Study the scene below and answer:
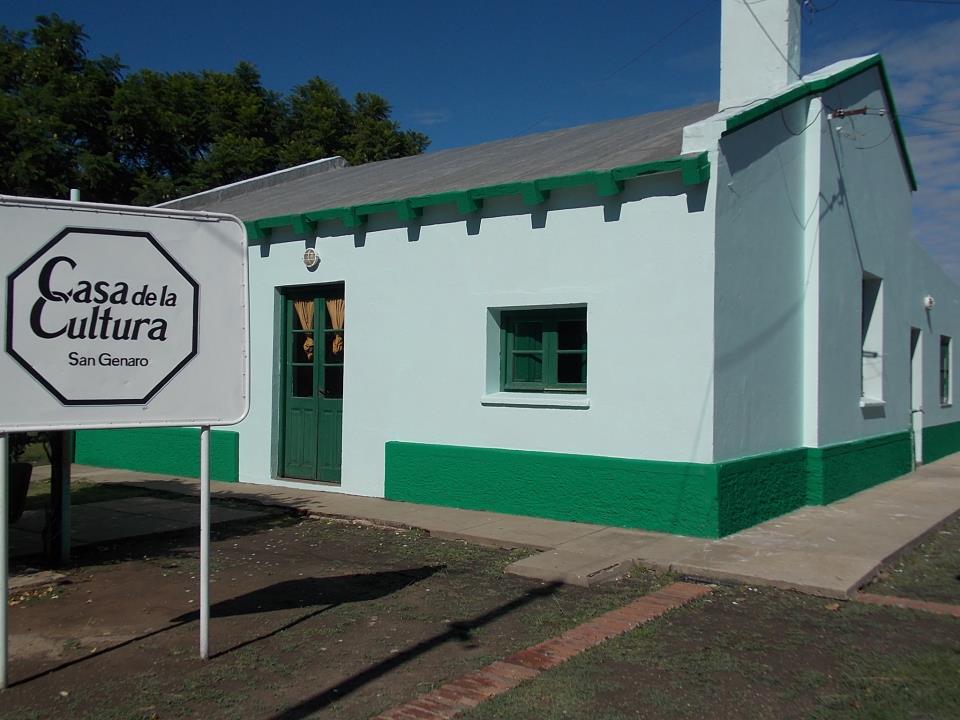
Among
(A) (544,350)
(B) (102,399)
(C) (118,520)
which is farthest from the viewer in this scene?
(A) (544,350)

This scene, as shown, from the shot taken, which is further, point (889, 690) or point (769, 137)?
point (769, 137)

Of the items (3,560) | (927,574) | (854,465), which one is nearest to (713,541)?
(927,574)

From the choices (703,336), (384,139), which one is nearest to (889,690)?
(703,336)

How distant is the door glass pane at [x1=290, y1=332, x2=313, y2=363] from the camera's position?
38.9ft

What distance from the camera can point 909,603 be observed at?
20.1ft

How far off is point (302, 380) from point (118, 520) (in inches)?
131

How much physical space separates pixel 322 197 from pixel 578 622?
9283mm

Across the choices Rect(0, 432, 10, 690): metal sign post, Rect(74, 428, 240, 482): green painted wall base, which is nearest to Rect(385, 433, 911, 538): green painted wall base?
Rect(74, 428, 240, 482): green painted wall base

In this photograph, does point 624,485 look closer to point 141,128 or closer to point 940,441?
point 940,441

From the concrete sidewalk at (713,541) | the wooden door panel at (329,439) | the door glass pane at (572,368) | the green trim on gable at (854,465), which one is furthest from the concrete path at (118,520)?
the green trim on gable at (854,465)

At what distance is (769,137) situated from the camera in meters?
9.61

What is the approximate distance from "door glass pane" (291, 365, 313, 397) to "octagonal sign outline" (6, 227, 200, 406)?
6629 millimetres

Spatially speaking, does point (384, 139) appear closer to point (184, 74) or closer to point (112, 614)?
point (184, 74)

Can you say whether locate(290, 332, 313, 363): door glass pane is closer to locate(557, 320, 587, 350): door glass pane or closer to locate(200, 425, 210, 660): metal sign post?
locate(557, 320, 587, 350): door glass pane
